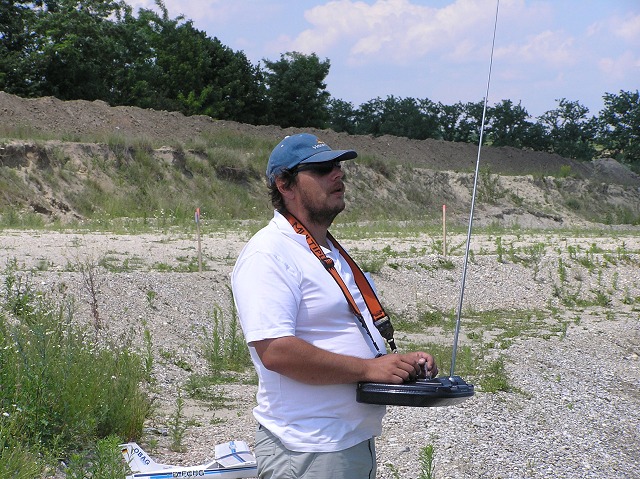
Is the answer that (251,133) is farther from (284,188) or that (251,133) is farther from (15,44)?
(284,188)

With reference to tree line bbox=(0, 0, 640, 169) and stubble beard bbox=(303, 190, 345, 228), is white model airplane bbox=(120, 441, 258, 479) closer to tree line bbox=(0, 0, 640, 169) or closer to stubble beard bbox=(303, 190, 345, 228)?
stubble beard bbox=(303, 190, 345, 228)

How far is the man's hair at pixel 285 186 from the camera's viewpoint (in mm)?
3525

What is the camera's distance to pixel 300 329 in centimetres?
333

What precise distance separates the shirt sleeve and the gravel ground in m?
3.65

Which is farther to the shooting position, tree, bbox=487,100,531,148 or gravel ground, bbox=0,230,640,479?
tree, bbox=487,100,531,148

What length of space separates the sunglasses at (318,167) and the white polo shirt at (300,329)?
24cm

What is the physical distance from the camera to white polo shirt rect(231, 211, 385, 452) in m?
3.23

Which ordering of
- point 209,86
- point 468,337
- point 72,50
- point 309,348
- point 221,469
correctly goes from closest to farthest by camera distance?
1. point 309,348
2. point 221,469
3. point 468,337
4. point 72,50
5. point 209,86

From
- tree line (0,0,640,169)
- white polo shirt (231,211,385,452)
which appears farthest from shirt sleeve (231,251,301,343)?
tree line (0,0,640,169)

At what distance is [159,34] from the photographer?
53.0 meters

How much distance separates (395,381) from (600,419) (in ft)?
20.3

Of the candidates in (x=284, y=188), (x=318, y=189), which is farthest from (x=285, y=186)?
(x=318, y=189)

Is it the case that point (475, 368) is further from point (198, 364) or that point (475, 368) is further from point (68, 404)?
point (68, 404)

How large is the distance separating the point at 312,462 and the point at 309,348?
0.40m
